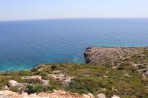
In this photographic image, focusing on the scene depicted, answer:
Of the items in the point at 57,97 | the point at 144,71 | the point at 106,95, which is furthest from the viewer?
the point at 144,71

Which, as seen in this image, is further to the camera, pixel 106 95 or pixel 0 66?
pixel 0 66

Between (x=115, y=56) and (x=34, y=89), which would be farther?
(x=115, y=56)

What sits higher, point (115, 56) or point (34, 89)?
point (34, 89)

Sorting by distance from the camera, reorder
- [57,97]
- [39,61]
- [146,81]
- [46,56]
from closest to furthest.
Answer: [57,97] → [146,81] → [39,61] → [46,56]

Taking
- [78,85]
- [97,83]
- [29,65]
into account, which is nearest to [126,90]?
[97,83]

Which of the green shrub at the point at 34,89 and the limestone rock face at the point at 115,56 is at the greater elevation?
the green shrub at the point at 34,89

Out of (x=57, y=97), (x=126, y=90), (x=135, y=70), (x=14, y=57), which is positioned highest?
(x=57, y=97)

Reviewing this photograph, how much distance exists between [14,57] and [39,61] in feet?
55.4

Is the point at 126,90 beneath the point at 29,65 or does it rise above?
above

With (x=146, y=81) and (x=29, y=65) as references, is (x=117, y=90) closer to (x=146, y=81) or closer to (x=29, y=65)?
(x=146, y=81)

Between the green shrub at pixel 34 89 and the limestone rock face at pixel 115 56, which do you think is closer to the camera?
the green shrub at pixel 34 89

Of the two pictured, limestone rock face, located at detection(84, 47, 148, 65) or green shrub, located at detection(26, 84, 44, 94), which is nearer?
green shrub, located at detection(26, 84, 44, 94)

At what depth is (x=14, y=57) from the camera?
102625 mm

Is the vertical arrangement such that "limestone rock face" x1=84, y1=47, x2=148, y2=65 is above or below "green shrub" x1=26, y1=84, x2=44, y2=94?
below
